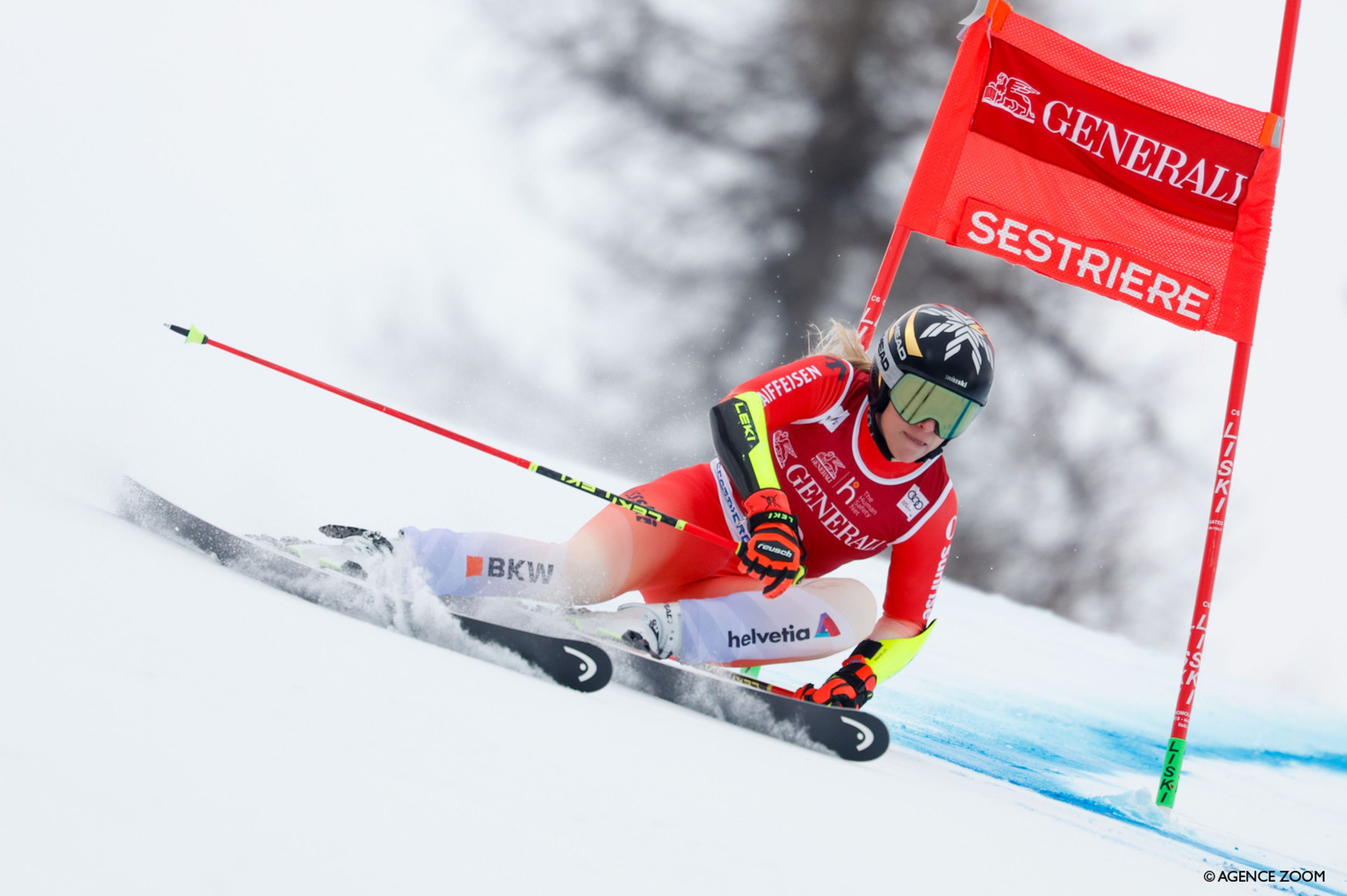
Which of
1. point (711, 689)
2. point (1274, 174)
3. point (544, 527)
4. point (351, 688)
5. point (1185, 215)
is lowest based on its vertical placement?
point (351, 688)

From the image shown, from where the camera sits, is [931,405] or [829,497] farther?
[829,497]

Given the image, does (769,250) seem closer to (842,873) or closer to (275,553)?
(275,553)

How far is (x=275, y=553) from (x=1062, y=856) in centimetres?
169

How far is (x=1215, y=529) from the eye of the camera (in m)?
3.04

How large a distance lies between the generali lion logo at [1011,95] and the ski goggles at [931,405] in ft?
4.89

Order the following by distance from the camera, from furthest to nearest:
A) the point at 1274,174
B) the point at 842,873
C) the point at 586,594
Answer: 1. the point at 1274,174
2. the point at 586,594
3. the point at 842,873

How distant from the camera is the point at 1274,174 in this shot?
3.15 m

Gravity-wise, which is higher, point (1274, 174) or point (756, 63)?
point (756, 63)

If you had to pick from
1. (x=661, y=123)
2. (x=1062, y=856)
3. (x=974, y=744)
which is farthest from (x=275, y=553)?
(x=661, y=123)

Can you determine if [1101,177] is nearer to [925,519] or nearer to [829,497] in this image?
[925,519]

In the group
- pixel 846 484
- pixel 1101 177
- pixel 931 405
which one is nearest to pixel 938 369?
pixel 931 405

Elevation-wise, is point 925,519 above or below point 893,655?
above

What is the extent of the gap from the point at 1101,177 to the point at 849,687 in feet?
6.75

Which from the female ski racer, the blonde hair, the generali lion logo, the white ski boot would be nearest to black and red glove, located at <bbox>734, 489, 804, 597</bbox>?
the female ski racer
